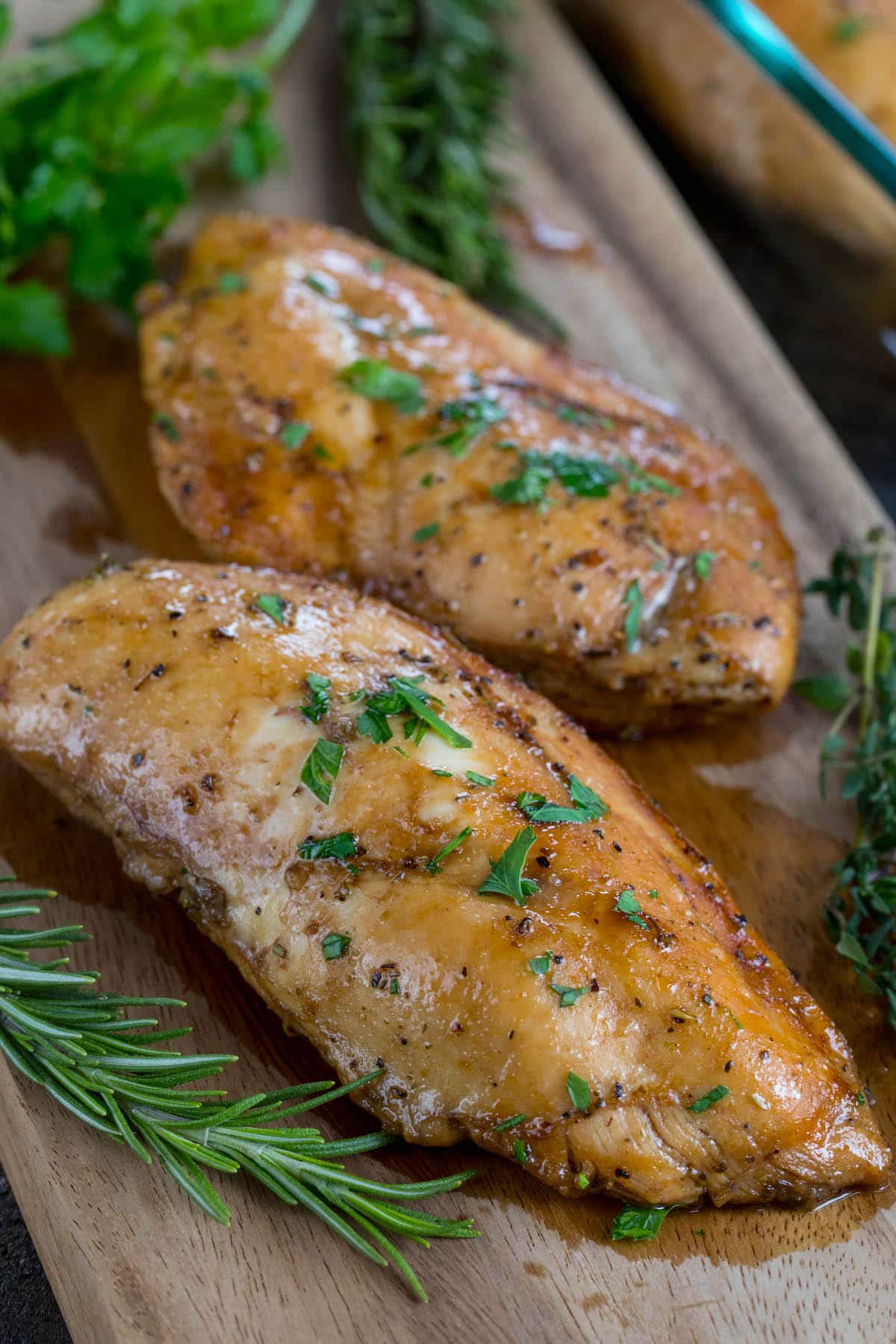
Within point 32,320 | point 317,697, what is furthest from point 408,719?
point 32,320

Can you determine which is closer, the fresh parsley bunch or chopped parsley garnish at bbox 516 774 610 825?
chopped parsley garnish at bbox 516 774 610 825

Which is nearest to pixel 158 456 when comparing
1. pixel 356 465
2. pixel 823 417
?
pixel 356 465

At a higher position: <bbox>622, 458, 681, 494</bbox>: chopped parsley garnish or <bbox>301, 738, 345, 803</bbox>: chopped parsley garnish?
<bbox>622, 458, 681, 494</bbox>: chopped parsley garnish

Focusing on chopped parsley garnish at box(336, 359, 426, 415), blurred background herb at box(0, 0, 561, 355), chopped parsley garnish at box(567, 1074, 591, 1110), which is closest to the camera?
chopped parsley garnish at box(567, 1074, 591, 1110)

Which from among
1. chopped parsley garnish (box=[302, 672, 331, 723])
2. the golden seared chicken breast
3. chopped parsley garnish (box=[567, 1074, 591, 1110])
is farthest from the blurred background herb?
chopped parsley garnish (box=[567, 1074, 591, 1110])

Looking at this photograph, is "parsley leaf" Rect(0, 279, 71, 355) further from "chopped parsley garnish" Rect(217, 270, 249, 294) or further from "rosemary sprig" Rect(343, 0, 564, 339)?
"rosemary sprig" Rect(343, 0, 564, 339)

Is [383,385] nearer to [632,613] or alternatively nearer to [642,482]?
[642,482]

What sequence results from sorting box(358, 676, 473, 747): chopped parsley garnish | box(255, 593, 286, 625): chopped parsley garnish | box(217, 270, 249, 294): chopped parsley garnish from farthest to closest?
box(217, 270, 249, 294): chopped parsley garnish, box(255, 593, 286, 625): chopped parsley garnish, box(358, 676, 473, 747): chopped parsley garnish

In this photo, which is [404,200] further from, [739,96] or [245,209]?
[739,96]
